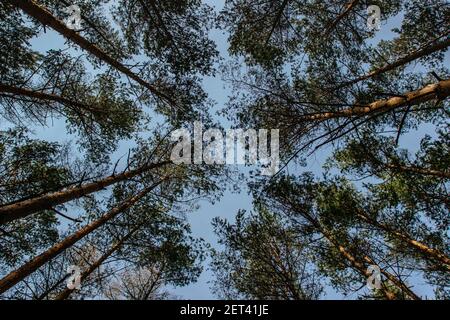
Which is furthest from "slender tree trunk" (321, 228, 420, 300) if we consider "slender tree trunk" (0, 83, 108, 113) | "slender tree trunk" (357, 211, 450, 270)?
"slender tree trunk" (0, 83, 108, 113)

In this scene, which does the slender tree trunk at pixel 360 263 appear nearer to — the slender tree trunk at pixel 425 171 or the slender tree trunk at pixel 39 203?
the slender tree trunk at pixel 425 171

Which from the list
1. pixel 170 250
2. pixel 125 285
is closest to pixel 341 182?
pixel 170 250

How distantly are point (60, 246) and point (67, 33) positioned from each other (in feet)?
13.2

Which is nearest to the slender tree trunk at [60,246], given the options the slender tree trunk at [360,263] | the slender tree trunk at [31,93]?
the slender tree trunk at [31,93]

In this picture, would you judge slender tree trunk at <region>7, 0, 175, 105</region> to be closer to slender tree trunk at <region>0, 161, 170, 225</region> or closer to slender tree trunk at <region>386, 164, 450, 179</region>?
slender tree trunk at <region>0, 161, 170, 225</region>

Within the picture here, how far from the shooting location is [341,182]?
31.9ft

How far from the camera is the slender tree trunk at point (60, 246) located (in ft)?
20.5

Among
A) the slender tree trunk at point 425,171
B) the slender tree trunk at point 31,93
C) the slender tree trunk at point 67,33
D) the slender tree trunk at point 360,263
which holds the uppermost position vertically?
the slender tree trunk at point 67,33

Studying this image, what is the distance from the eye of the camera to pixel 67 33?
687cm

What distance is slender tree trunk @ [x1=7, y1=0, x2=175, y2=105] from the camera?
6.08 meters

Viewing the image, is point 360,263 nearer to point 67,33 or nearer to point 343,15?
point 343,15

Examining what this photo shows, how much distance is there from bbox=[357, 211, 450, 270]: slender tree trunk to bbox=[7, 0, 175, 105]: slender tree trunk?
550cm

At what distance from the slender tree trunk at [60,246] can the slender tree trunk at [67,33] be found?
2.71 m
